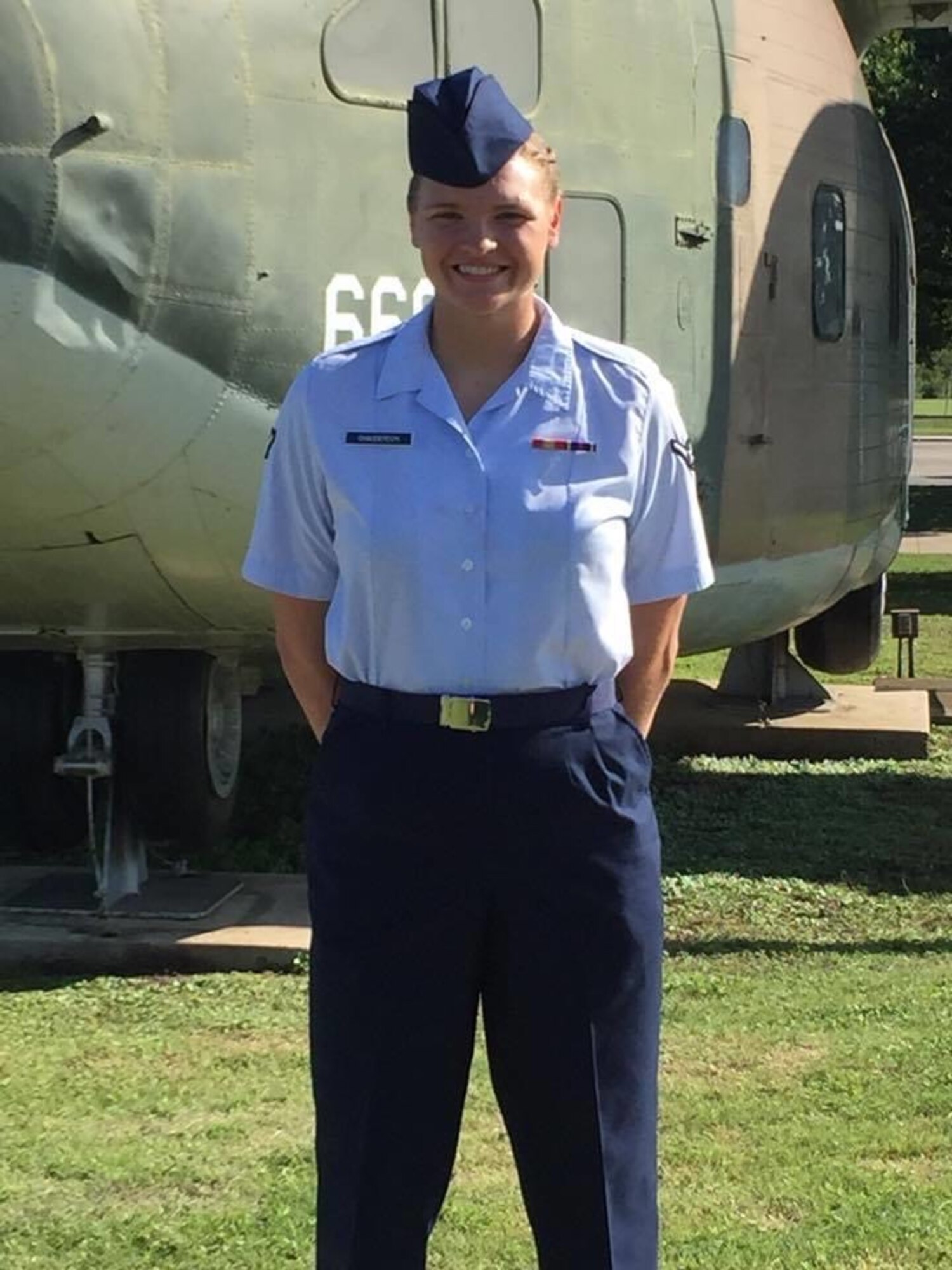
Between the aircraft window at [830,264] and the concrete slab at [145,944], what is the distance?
3.30 m

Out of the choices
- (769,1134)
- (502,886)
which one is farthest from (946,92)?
(502,886)

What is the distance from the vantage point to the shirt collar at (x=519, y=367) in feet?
8.86

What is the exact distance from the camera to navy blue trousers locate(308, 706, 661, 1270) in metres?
2.68

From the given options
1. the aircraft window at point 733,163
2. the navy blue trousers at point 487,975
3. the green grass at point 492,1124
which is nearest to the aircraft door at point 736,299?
the aircraft window at point 733,163

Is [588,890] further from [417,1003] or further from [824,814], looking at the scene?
[824,814]

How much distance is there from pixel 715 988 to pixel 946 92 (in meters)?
21.7

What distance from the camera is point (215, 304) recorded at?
514cm

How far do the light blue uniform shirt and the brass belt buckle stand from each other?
0.02m

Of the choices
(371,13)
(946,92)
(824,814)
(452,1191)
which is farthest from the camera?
(946,92)

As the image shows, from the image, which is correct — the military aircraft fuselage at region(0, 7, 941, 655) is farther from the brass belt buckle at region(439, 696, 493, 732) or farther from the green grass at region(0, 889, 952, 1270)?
the brass belt buckle at region(439, 696, 493, 732)

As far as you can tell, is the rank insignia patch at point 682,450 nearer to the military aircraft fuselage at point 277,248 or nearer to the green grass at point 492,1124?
the green grass at point 492,1124

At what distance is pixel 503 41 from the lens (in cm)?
584

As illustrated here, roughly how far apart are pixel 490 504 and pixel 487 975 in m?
0.71

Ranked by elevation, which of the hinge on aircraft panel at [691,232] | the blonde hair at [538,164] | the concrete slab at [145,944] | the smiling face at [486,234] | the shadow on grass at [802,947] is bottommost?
the shadow on grass at [802,947]
